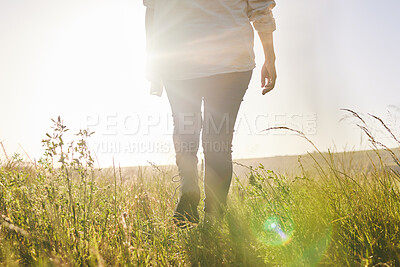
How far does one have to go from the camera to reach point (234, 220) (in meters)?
1.82

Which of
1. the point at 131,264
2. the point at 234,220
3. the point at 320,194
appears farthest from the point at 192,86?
the point at 131,264

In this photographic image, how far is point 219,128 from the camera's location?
2.05m

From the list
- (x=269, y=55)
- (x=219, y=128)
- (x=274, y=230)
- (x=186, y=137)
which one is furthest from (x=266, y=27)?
(x=274, y=230)

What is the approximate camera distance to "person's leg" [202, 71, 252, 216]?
201 cm

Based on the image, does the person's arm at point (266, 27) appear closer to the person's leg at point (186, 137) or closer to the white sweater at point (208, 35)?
the white sweater at point (208, 35)

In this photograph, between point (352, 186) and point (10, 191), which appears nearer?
point (352, 186)

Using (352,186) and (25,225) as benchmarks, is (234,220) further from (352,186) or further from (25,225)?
(25,225)

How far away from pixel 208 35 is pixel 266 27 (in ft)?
1.52

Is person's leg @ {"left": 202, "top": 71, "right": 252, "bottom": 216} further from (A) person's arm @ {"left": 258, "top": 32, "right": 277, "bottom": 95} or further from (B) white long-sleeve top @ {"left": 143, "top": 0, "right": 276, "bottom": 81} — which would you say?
(A) person's arm @ {"left": 258, "top": 32, "right": 277, "bottom": 95}

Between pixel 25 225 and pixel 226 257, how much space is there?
109 cm

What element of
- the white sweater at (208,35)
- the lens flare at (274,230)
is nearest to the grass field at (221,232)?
the lens flare at (274,230)

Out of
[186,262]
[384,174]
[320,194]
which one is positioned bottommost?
[186,262]

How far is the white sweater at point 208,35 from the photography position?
1976 mm

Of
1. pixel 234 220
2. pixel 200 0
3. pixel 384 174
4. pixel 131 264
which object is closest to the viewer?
pixel 131 264
